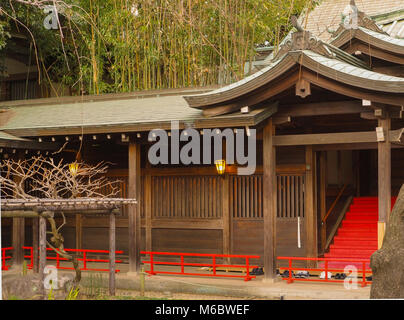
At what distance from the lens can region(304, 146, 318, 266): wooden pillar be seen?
481 inches

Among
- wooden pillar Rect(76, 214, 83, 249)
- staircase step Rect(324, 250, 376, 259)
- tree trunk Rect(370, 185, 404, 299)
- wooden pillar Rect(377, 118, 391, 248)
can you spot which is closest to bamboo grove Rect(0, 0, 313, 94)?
wooden pillar Rect(76, 214, 83, 249)

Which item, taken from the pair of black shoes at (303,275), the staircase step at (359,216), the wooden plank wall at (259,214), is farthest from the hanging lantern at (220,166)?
the staircase step at (359,216)

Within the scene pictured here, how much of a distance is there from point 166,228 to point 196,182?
1.24m

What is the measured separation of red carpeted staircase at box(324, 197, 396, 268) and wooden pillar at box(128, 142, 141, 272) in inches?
152

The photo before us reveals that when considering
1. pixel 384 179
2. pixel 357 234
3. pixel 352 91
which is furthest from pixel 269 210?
pixel 357 234

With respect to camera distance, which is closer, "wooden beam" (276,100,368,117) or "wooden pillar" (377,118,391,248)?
"wooden pillar" (377,118,391,248)

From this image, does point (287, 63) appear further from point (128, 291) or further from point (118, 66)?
point (118, 66)

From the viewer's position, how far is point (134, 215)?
1205 cm

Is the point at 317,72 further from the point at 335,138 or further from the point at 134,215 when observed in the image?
the point at 134,215

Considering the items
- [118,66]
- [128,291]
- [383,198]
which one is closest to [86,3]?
[118,66]

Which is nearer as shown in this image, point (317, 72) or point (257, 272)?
point (317, 72)

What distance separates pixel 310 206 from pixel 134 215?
3.46 meters

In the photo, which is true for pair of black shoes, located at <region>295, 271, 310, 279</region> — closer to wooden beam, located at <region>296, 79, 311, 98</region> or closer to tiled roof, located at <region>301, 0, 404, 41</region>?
wooden beam, located at <region>296, 79, 311, 98</region>

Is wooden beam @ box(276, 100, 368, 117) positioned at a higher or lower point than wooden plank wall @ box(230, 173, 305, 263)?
higher
